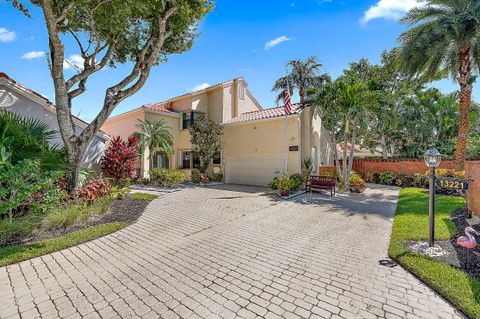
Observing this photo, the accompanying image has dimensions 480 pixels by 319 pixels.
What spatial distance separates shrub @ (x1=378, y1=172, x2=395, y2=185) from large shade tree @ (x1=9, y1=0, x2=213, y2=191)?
18.7 metres

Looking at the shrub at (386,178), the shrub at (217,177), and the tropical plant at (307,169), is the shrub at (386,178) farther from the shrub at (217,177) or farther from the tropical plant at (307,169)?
the shrub at (217,177)

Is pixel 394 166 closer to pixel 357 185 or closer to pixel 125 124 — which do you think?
pixel 357 185

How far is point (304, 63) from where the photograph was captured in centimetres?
2964

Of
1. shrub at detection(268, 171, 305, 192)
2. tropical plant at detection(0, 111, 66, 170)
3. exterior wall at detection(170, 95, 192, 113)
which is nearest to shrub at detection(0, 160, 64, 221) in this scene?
tropical plant at detection(0, 111, 66, 170)

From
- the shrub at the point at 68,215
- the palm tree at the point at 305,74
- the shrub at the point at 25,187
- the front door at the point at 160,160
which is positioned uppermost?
the palm tree at the point at 305,74

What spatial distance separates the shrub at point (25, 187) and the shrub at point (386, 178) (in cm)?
2220

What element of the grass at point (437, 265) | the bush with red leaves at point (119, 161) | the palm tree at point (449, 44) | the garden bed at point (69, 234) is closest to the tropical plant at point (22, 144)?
the garden bed at point (69, 234)

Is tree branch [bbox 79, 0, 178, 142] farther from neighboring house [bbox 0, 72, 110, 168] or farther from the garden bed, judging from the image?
the garden bed

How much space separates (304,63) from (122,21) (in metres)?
24.4

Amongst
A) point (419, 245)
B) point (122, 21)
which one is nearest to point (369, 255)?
Answer: point (419, 245)

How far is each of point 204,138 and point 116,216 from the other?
31.8 ft

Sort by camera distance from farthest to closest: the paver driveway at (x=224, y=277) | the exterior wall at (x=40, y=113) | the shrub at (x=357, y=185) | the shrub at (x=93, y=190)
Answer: the shrub at (x=357, y=185) → the exterior wall at (x=40, y=113) → the shrub at (x=93, y=190) → the paver driveway at (x=224, y=277)

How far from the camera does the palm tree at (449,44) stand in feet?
42.4

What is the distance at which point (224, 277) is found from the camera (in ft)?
14.6
